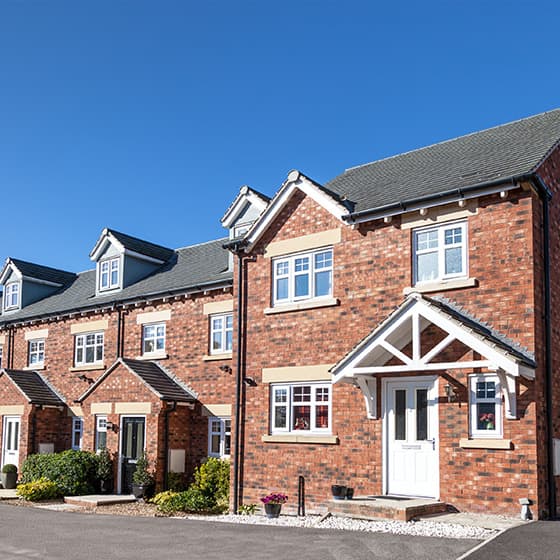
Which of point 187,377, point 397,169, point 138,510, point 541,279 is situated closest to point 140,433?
point 187,377

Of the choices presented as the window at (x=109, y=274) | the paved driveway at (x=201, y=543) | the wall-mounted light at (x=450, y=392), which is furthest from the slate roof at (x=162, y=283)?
the paved driveway at (x=201, y=543)

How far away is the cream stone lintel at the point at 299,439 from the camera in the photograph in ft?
55.6

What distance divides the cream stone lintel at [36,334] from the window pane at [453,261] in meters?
17.9

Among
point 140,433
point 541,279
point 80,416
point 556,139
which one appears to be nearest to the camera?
point 541,279

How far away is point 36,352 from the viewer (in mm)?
29203

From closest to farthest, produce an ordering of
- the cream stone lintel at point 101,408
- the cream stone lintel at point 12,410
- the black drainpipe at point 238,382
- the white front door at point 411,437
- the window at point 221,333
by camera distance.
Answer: the white front door at point 411,437 → the black drainpipe at point 238,382 → the window at point 221,333 → the cream stone lintel at point 101,408 → the cream stone lintel at point 12,410

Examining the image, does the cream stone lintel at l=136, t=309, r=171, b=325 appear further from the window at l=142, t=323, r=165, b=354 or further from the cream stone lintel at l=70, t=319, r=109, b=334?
the cream stone lintel at l=70, t=319, r=109, b=334

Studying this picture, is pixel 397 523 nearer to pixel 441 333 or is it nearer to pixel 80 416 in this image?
pixel 441 333

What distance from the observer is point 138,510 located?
19.0 metres

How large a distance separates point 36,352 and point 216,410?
408 inches

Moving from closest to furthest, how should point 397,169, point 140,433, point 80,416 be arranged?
point 397,169, point 140,433, point 80,416

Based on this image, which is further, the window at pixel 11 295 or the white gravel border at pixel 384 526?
the window at pixel 11 295

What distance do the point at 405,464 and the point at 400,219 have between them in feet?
17.2

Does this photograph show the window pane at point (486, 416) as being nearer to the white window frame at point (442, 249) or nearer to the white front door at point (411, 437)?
the white front door at point (411, 437)
